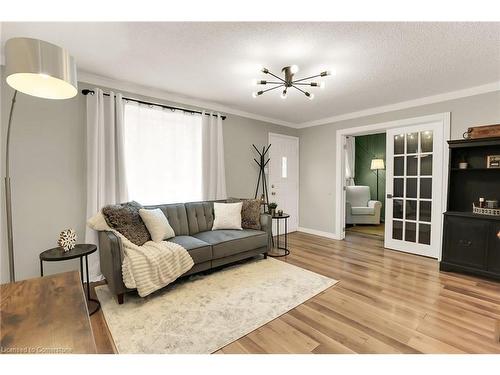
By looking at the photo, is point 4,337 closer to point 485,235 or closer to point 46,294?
point 46,294

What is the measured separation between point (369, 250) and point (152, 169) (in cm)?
363

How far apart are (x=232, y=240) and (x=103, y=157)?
1845 mm

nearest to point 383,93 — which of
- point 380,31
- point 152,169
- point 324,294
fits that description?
point 380,31

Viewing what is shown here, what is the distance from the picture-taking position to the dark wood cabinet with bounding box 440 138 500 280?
2.79m

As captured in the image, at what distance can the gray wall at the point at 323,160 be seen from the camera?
3.47 metres

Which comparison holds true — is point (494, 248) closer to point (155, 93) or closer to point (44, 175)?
point (155, 93)

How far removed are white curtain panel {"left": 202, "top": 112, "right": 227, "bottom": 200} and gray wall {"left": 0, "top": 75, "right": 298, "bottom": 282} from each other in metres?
1.57

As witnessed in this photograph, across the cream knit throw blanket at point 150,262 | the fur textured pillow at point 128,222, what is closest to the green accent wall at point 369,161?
the cream knit throw blanket at point 150,262

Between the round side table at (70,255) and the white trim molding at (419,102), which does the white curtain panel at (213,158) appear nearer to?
the round side table at (70,255)

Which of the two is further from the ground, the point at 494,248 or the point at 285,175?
the point at 285,175

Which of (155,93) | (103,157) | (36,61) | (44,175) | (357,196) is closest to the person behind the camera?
(36,61)

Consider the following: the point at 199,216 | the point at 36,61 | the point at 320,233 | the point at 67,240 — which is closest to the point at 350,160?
the point at 320,233

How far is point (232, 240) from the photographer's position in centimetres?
304

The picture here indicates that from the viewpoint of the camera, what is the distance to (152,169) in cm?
332
